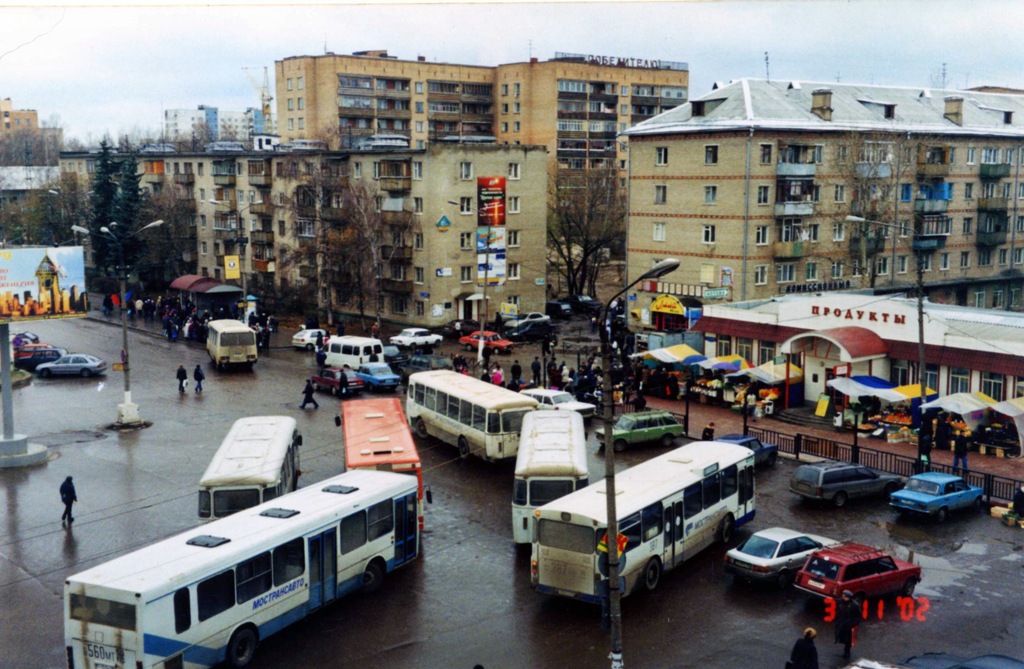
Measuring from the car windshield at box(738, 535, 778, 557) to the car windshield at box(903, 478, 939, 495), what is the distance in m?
7.11

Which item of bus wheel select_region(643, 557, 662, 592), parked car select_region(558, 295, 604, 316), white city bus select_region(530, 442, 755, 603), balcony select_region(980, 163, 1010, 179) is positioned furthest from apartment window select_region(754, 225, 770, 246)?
bus wheel select_region(643, 557, 662, 592)

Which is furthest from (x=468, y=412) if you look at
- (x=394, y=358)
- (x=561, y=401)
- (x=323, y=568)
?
(x=394, y=358)

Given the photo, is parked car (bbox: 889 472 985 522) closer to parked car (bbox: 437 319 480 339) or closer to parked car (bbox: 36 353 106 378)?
parked car (bbox: 437 319 480 339)

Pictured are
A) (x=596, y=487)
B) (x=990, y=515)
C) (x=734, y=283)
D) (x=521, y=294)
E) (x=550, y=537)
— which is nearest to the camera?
(x=550, y=537)

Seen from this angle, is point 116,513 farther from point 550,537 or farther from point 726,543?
point 726,543

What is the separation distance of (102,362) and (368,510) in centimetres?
3231

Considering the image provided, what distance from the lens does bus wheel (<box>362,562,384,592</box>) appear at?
69.1ft

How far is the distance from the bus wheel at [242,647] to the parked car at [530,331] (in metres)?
38.6

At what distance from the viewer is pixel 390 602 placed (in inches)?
811

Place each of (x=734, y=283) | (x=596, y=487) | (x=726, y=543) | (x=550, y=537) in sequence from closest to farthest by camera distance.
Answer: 1. (x=550, y=537)
2. (x=596, y=487)
3. (x=726, y=543)
4. (x=734, y=283)

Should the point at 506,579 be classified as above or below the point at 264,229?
below

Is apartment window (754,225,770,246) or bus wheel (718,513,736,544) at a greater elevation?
apartment window (754,225,770,246)

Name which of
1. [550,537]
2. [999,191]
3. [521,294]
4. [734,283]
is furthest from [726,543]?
[999,191]

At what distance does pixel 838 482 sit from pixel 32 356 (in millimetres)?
38189
